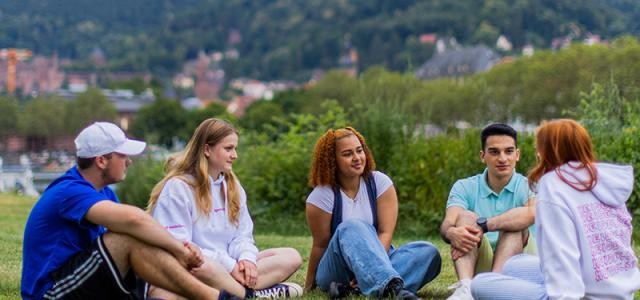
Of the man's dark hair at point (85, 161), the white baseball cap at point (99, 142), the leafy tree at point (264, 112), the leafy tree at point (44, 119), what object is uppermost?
the white baseball cap at point (99, 142)

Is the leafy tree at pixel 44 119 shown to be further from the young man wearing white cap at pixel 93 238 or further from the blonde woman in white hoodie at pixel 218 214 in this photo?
the young man wearing white cap at pixel 93 238

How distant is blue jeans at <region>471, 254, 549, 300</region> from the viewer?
4605mm

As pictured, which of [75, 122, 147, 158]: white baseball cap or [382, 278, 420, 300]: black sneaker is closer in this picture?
[75, 122, 147, 158]: white baseball cap

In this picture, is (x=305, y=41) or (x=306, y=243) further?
(x=305, y=41)

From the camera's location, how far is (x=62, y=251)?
4.68m

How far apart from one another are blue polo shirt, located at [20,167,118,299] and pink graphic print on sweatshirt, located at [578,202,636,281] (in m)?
1.90

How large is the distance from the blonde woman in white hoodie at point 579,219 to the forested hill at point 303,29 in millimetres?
126881

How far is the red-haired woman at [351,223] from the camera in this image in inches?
210

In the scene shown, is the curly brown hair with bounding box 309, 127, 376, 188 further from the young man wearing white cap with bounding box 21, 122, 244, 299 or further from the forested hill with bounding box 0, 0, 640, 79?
the forested hill with bounding box 0, 0, 640, 79

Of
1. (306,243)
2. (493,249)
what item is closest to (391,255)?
(493,249)

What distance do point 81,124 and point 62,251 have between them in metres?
90.7

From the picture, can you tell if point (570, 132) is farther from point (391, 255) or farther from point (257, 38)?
point (257, 38)

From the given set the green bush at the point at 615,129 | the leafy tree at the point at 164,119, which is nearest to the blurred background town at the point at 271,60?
the leafy tree at the point at 164,119

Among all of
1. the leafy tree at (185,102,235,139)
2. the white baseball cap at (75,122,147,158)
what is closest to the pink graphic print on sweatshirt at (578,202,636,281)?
the white baseball cap at (75,122,147,158)
